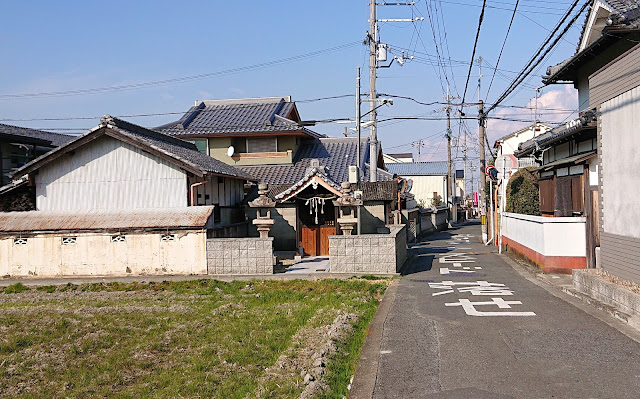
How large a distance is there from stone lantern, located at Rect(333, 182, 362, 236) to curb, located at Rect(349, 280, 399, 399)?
806 cm

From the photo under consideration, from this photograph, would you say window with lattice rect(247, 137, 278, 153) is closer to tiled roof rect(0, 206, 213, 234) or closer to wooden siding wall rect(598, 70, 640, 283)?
tiled roof rect(0, 206, 213, 234)

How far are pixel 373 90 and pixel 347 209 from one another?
627 centimetres

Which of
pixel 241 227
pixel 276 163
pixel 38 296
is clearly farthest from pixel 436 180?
pixel 38 296

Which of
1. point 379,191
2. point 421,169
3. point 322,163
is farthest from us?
point 421,169

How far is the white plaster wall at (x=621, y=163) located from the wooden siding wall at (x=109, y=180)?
1328 centimetres

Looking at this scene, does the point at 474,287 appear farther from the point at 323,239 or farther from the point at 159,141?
the point at 159,141

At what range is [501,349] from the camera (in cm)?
843

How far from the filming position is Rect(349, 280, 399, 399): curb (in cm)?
686

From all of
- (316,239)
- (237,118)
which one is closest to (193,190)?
(316,239)

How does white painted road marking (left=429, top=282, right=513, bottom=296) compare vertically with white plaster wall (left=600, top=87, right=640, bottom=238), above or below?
below

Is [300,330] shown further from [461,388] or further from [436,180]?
[436,180]

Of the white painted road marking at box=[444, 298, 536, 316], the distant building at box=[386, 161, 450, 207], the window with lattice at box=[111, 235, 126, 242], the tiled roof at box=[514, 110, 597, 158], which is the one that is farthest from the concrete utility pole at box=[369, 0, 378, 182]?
the distant building at box=[386, 161, 450, 207]

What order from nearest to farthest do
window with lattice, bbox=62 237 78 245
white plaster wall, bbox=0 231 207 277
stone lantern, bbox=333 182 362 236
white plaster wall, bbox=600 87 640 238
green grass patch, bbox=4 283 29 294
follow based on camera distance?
white plaster wall, bbox=600 87 640 238 → green grass patch, bbox=4 283 29 294 → white plaster wall, bbox=0 231 207 277 → window with lattice, bbox=62 237 78 245 → stone lantern, bbox=333 182 362 236

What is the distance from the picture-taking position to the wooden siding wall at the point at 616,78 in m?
11.1
